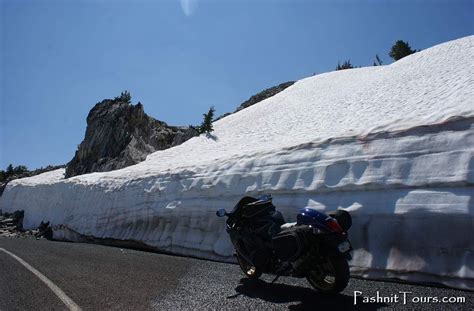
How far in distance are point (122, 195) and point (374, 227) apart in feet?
36.3

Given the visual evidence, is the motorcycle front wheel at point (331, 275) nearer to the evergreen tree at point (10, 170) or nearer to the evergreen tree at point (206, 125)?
the evergreen tree at point (206, 125)

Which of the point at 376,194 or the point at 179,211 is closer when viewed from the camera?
the point at 376,194

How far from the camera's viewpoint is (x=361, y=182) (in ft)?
23.4

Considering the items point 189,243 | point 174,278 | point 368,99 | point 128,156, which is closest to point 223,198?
point 189,243

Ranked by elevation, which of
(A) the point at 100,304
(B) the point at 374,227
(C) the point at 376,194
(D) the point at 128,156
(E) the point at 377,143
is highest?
(D) the point at 128,156

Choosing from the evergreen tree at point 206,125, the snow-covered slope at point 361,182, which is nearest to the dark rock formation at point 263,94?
the evergreen tree at point 206,125

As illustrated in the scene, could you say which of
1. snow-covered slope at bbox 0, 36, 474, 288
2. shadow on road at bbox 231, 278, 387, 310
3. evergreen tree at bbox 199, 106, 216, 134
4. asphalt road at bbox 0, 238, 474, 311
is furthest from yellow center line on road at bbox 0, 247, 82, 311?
evergreen tree at bbox 199, 106, 216, 134

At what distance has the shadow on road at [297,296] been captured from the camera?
4.59 meters

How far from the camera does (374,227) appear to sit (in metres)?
6.54

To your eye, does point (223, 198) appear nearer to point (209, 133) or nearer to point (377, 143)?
point (377, 143)

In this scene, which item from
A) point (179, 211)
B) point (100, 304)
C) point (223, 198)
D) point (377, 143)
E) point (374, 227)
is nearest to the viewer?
point (100, 304)

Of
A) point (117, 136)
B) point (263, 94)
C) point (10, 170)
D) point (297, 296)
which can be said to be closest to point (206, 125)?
point (117, 136)

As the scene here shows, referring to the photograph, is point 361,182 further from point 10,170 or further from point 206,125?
point 10,170

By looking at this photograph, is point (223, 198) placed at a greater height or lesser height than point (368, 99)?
lesser
